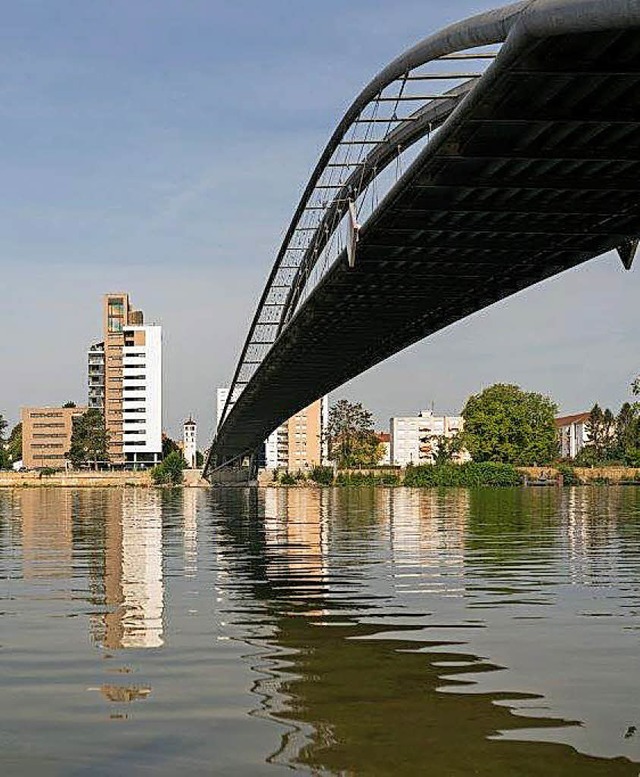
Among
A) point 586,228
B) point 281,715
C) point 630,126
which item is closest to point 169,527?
point 586,228

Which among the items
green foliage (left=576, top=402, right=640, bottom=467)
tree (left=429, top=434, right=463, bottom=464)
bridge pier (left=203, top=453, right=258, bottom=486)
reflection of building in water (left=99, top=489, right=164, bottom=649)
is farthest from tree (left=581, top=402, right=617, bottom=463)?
reflection of building in water (left=99, top=489, right=164, bottom=649)

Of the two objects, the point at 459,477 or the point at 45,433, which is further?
the point at 45,433

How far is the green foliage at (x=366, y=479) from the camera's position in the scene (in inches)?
4652

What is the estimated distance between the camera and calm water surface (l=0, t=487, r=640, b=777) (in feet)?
23.2

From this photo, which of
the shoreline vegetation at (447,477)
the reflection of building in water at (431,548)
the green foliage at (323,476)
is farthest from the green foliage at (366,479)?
the reflection of building in water at (431,548)

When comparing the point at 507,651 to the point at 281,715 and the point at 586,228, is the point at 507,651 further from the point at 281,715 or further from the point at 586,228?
the point at 586,228

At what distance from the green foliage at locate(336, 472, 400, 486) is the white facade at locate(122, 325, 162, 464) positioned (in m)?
46.2

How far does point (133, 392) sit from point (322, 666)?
153 meters

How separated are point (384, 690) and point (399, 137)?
19.4 metres

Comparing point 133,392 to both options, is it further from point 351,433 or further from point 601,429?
point 601,429

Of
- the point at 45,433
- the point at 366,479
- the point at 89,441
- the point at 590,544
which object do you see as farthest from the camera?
the point at 45,433

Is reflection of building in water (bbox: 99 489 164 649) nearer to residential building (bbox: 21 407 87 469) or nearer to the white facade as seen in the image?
the white facade

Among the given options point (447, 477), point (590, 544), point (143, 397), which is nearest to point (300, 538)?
point (590, 544)

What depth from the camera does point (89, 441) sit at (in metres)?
153
